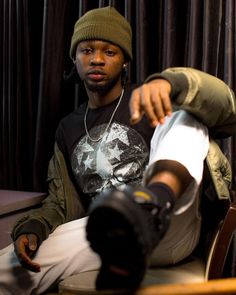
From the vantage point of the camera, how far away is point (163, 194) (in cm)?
73

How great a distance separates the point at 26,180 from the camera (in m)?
1.88

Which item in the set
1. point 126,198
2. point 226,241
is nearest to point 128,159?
point 226,241

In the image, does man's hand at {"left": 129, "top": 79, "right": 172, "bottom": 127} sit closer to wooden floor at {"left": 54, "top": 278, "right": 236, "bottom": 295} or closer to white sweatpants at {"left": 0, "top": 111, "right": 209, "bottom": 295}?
white sweatpants at {"left": 0, "top": 111, "right": 209, "bottom": 295}

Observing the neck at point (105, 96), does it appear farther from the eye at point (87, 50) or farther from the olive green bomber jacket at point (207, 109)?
the olive green bomber jacket at point (207, 109)

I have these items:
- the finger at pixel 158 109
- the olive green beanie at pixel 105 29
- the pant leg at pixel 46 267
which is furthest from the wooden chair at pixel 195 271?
the olive green beanie at pixel 105 29

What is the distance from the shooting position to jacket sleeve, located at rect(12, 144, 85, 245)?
126 cm

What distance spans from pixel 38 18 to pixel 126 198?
4.55 feet

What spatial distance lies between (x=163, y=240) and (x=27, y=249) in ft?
1.37

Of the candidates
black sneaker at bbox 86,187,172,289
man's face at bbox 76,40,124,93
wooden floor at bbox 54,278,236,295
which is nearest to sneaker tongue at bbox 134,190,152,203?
black sneaker at bbox 86,187,172,289

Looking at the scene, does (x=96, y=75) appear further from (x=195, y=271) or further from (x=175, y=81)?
(x=195, y=271)

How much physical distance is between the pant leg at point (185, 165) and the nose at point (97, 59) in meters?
0.46

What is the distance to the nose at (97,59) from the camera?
1.40 metres

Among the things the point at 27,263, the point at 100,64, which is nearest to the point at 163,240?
the point at 27,263

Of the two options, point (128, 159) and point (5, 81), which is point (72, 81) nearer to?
point (5, 81)
